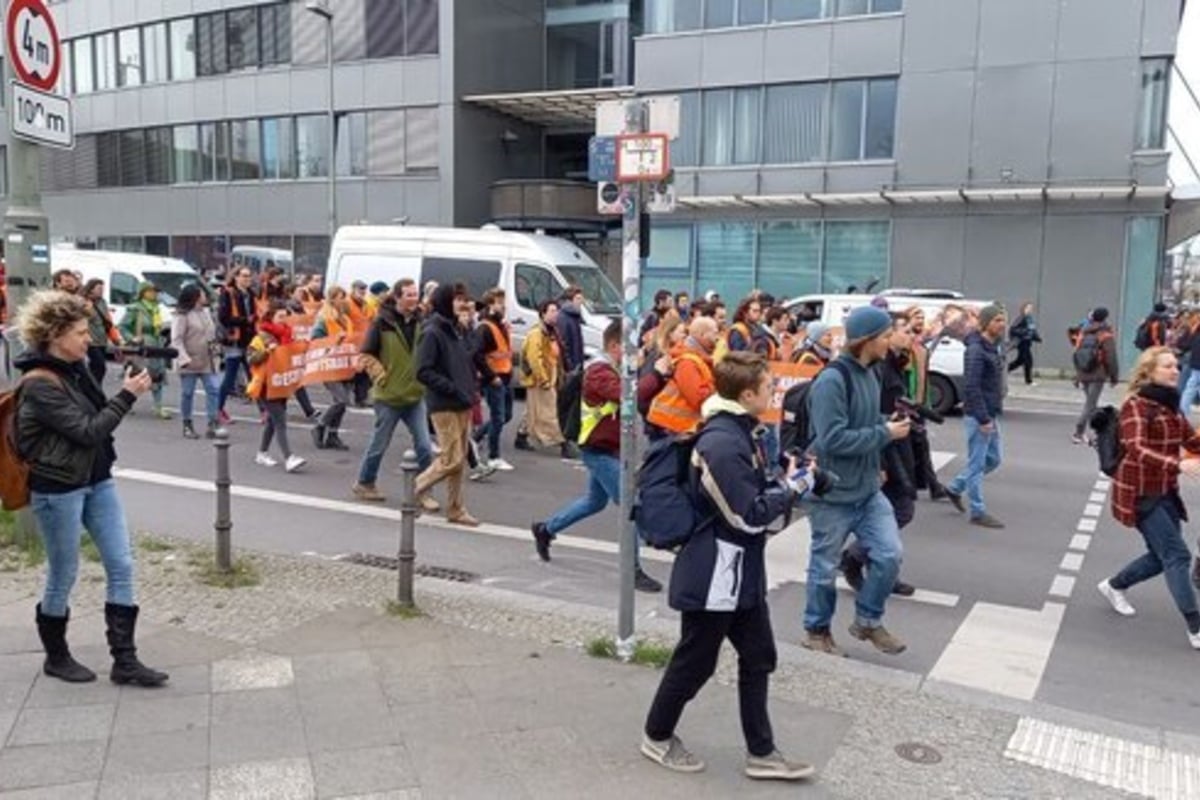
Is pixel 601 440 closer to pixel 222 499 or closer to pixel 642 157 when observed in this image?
pixel 222 499

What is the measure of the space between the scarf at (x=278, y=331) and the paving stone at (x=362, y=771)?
7.59 m

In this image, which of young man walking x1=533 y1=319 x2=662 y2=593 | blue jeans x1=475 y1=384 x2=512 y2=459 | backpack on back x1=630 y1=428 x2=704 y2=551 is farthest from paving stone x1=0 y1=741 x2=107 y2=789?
blue jeans x1=475 y1=384 x2=512 y2=459

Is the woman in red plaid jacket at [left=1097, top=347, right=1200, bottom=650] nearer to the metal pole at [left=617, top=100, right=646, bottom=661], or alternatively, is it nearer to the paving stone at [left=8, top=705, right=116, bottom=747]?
the metal pole at [left=617, top=100, right=646, bottom=661]

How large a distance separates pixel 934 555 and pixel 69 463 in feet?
19.2

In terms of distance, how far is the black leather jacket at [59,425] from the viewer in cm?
415

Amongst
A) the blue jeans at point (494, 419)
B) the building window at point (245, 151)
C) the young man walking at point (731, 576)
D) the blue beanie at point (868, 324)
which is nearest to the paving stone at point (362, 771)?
the young man walking at point (731, 576)

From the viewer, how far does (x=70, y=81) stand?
4084 centimetres

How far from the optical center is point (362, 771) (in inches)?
152

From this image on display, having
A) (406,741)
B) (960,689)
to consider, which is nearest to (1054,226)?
(960,689)

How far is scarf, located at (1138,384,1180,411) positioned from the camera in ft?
18.9

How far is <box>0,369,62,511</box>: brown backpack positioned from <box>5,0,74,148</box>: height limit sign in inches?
96.3

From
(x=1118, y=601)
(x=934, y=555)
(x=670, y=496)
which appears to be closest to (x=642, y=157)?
(x=670, y=496)

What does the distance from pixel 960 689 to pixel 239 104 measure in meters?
35.9

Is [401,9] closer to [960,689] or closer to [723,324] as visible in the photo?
[723,324]
